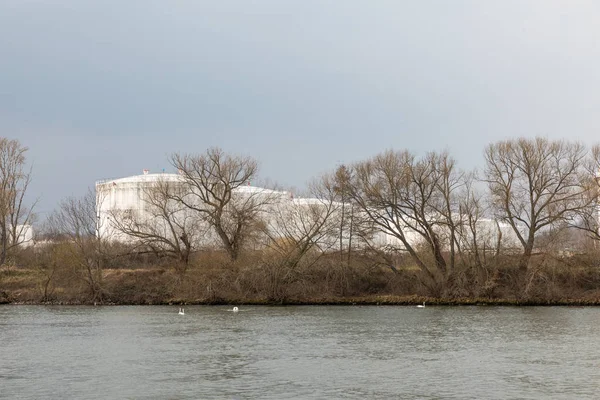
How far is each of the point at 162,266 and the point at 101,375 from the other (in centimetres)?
4757

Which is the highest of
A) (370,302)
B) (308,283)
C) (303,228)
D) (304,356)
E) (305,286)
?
(303,228)

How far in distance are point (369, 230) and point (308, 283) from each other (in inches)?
291

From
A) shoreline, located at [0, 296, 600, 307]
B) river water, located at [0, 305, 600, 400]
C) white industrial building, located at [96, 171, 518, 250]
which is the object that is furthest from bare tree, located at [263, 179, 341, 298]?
river water, located at [0, 305, 600, 400]

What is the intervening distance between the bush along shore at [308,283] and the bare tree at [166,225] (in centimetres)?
248

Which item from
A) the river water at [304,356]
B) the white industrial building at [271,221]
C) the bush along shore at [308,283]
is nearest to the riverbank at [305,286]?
the bush along shore at [308,283]

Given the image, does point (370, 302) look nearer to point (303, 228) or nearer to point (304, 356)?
point (303, 228)

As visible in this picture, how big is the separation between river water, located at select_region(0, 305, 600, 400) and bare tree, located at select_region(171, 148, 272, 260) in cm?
2047

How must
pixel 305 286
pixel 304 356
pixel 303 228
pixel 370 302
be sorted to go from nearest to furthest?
pixel 304 356, pixel 370 302, pixel 305 286, pixel 303 228

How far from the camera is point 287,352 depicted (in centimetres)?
3400

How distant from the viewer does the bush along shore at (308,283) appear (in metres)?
63.7

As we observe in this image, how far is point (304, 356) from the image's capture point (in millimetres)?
32719

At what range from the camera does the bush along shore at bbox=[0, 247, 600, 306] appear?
6369 cm

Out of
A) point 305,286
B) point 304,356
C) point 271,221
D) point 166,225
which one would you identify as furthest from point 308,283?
point 304,356

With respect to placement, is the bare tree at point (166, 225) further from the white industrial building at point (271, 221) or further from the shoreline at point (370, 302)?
the shoreline at point (370, 302)
